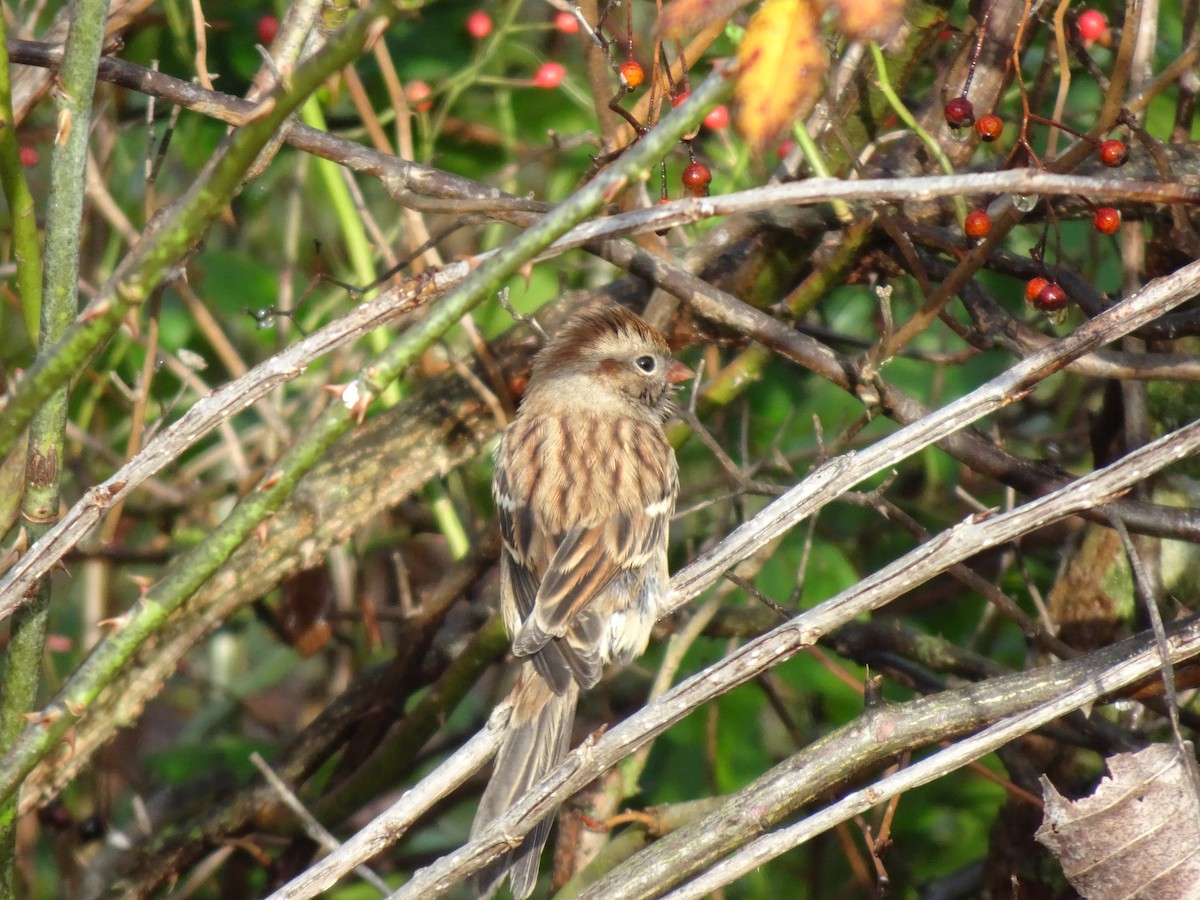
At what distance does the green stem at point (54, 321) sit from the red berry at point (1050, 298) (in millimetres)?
1917

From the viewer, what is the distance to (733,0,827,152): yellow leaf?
2021mm

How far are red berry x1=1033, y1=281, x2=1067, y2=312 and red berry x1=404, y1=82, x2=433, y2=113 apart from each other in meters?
2.08

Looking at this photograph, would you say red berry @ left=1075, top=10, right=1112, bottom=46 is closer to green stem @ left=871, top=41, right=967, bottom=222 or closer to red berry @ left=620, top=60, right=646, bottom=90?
green stem @ left=871, top=41, right=967, bottom=222

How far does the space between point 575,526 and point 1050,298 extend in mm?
1487

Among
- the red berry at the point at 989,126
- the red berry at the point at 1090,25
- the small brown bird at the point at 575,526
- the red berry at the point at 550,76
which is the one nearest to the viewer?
the red berry at the point at 989,126

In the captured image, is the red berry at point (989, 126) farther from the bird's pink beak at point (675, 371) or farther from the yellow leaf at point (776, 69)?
the bird's pink beak at point (675, 371)

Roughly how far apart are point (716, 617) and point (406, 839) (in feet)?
4.81

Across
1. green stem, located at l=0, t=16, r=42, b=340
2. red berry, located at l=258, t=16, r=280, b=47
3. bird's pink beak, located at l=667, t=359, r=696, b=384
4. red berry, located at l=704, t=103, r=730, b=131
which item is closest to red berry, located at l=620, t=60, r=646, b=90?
red berry, located at l=704, t=103, r=730, b=131

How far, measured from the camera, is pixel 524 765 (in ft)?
10.4

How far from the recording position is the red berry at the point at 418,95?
4191 millimetres

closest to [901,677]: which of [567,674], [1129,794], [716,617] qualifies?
[716,617]

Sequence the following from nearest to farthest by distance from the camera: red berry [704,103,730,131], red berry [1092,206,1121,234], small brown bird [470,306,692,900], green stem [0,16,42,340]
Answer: green stem [0,16,42,340] → red berry [1092,206,1121,234] → small brown bird [470,306,692,900] → red berry [704,103,730,131]

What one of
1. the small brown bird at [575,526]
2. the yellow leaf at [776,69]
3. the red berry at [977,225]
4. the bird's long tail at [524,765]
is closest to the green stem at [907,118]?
the red berry at [977,225]

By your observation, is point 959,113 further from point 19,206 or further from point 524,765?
point 19,206
